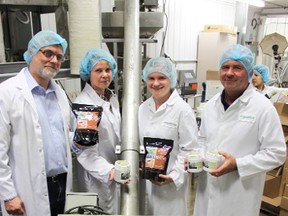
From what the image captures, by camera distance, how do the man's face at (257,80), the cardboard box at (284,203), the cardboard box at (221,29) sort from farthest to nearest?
the cardboard box at (221,29) < the man's face at (257,80) < the cardboard box at (284,203)

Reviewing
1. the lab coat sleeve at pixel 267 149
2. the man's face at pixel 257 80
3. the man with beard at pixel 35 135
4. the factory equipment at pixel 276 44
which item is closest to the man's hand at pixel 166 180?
the lab coat sleeve at pixel 267 149

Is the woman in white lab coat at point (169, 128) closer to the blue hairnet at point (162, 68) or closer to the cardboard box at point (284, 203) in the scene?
the blue hairnet at point (162, 68)

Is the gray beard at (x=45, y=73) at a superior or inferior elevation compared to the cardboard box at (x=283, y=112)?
superior

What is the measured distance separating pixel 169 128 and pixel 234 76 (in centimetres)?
42

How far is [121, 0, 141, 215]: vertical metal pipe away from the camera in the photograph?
4.15 ft

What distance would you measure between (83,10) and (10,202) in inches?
46.9

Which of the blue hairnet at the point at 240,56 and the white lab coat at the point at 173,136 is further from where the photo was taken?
the white lab coat at the point at 173,136

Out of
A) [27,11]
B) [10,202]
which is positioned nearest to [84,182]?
[10,202]

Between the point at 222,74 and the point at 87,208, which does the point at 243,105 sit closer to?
the point at 222,74

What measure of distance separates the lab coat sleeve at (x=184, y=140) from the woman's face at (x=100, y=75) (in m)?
0.45

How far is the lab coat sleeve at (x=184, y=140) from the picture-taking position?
4.57 ft

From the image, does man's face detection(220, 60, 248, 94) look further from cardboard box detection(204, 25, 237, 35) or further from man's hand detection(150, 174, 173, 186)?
cardboard box detection(204, 25, 237, 35)

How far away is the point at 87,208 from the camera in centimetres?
105

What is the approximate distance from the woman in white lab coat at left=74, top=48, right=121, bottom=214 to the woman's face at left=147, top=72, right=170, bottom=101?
0.23m
